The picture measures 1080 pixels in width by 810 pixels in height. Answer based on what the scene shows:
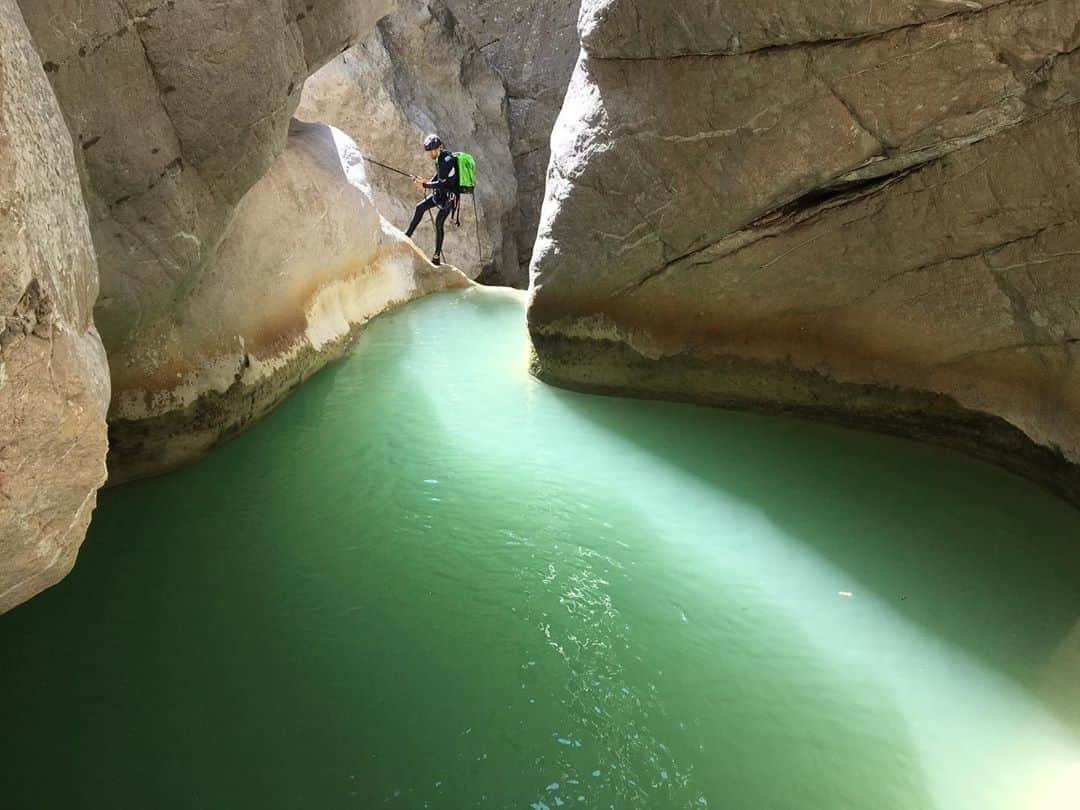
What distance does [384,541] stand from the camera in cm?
364

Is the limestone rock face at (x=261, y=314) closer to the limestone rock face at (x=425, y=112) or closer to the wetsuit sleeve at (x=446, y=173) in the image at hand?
the wetsuit sleeve at (x=446, y=173)

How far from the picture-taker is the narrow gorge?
2352 millimetres

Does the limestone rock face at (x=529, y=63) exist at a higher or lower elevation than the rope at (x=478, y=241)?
higher

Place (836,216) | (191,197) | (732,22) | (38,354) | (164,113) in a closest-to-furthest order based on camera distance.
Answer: (38,354), (164,113), (191,197), (732,22), (836,216)

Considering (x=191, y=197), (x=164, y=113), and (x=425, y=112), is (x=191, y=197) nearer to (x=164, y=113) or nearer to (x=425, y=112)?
(x=164, y=113)

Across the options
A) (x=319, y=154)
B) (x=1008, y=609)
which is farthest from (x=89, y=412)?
(x=319, y=154)

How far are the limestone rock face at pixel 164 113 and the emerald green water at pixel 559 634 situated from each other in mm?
1367

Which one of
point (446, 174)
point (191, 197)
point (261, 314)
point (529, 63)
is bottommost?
point (261, 314)

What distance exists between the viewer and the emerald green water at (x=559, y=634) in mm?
2373

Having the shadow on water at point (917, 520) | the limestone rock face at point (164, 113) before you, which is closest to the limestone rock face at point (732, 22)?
the limestone rock face at point (164, 113)

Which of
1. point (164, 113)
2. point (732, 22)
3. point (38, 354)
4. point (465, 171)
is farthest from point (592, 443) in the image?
point (465, 171)

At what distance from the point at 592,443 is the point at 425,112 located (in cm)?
1136

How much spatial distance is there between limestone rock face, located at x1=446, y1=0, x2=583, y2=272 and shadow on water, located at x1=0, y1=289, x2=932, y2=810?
13104 mm

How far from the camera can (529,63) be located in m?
15.5
